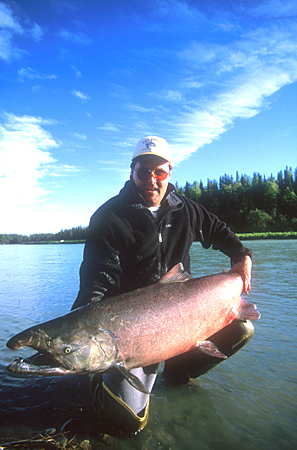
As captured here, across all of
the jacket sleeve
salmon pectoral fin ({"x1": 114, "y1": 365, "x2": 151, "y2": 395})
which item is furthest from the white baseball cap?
salmon pectoral fin ({"x1": 114, "y1": 365, "x2": 151, "y2": 395})

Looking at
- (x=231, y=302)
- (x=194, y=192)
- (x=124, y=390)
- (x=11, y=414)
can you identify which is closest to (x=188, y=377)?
(x=124, y=390)

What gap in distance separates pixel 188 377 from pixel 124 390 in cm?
94

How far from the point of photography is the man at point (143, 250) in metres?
3.15

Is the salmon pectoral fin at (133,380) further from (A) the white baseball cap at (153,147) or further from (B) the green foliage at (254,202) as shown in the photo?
(B) the green foliage at (254,202)

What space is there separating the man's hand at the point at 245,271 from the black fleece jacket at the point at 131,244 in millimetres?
116

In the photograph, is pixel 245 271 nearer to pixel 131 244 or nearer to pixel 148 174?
pixel 131 244

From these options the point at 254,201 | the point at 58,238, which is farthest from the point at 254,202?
the point at 58,238

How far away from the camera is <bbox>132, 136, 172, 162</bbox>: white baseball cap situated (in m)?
3.50

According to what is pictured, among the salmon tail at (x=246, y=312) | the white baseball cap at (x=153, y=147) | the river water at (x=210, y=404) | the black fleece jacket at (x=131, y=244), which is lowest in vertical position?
the river water at (x=210, y=404)

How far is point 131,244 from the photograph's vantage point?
3457 mm

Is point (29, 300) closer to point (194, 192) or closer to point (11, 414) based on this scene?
point (11, 414)

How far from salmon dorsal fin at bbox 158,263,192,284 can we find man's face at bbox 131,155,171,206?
98 centimetres

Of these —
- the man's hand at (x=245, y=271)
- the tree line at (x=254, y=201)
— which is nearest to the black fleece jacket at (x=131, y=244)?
the man's hand at (x=245, y=271)

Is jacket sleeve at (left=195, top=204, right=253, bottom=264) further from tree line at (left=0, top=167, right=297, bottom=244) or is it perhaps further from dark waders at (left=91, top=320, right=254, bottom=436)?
tree line at (left=0, top=167, right=297, bottom=244)
